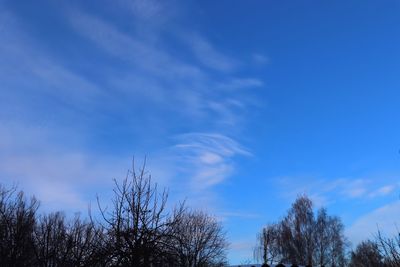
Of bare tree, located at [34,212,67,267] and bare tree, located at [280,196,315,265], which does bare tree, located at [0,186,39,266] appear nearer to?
bare tree, located at [34,212,67,267]

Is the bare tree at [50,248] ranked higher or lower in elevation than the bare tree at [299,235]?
lower

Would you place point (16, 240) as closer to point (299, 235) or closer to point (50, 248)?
point (50, 248)

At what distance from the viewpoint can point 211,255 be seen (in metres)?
37.7

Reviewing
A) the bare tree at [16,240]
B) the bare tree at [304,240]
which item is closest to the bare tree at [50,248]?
the bare tree at [16,240]

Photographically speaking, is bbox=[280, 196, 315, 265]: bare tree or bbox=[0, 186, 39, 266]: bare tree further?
bbox=[280, 196, 315, 265]: bare tree

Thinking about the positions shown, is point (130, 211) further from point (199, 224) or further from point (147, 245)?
point (199, 224)

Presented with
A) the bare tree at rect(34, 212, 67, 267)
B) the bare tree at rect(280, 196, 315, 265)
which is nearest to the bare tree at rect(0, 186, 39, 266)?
the bare tree at rect(34, 212, 67, 267)

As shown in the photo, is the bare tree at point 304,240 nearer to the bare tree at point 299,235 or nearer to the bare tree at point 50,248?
the bare tree at point 299,235

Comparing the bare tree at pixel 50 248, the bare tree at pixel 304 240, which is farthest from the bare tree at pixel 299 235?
the bare tree at pixel 50 248

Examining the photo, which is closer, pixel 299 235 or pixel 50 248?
pixel 50 248

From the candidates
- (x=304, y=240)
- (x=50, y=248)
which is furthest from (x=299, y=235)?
(x=50, y=248)

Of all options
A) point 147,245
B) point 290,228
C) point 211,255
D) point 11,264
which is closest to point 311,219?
point 290,228

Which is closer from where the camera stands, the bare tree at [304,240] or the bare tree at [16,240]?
the bare tree at [16,240]

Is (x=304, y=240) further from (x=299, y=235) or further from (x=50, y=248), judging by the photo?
(x=50, y=248)
